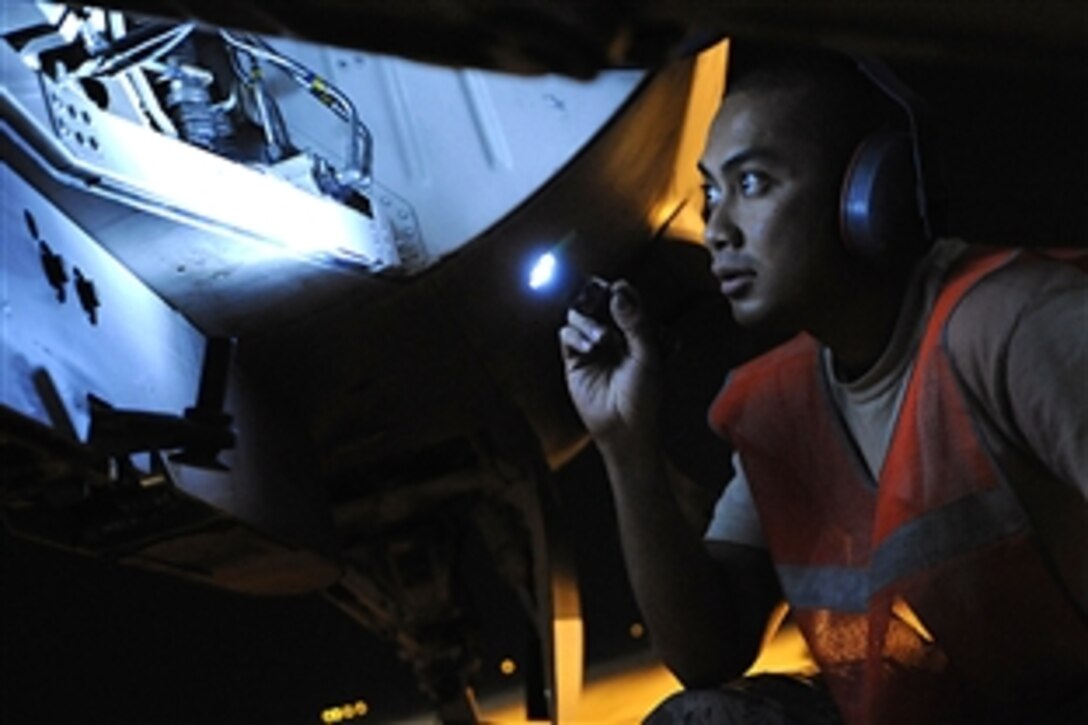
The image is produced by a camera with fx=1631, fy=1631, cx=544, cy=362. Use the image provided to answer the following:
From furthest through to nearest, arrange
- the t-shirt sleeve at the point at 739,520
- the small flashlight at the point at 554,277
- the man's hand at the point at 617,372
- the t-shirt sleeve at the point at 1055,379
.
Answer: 1. the small flashlight at the point at 554,277
2. the t-shirt sleeve at the point at 739,520
3. the man's hand at the point at 617,372
4. the t-shirt sleeve at the point at 1055,379

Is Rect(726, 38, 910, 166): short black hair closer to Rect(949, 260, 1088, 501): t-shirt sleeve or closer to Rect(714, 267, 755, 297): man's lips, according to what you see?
Rect(714, 267, 755, 297): man's lips

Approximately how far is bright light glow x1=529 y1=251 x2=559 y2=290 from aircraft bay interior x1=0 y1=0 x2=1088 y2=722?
2 centimetres

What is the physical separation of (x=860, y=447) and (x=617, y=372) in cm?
30

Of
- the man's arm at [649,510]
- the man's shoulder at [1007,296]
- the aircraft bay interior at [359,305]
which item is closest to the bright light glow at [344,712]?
the aircraft bay interior at [359,305]

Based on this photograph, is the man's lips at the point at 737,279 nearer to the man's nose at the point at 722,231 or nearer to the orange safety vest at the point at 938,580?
the man's nose at the point at 722,231

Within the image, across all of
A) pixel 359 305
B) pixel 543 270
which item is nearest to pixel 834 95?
pixel 359 305

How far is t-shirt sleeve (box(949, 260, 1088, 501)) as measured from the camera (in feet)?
5.07

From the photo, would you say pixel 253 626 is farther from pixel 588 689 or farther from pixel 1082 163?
pixel 1082 163

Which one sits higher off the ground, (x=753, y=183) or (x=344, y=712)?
(x=753, y=183)

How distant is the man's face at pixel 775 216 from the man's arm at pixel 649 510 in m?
0.13

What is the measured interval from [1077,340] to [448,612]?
2740mm

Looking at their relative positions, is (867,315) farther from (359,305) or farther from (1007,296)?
(359,305)

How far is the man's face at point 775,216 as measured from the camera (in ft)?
6.02

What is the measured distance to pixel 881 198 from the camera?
173 cm
